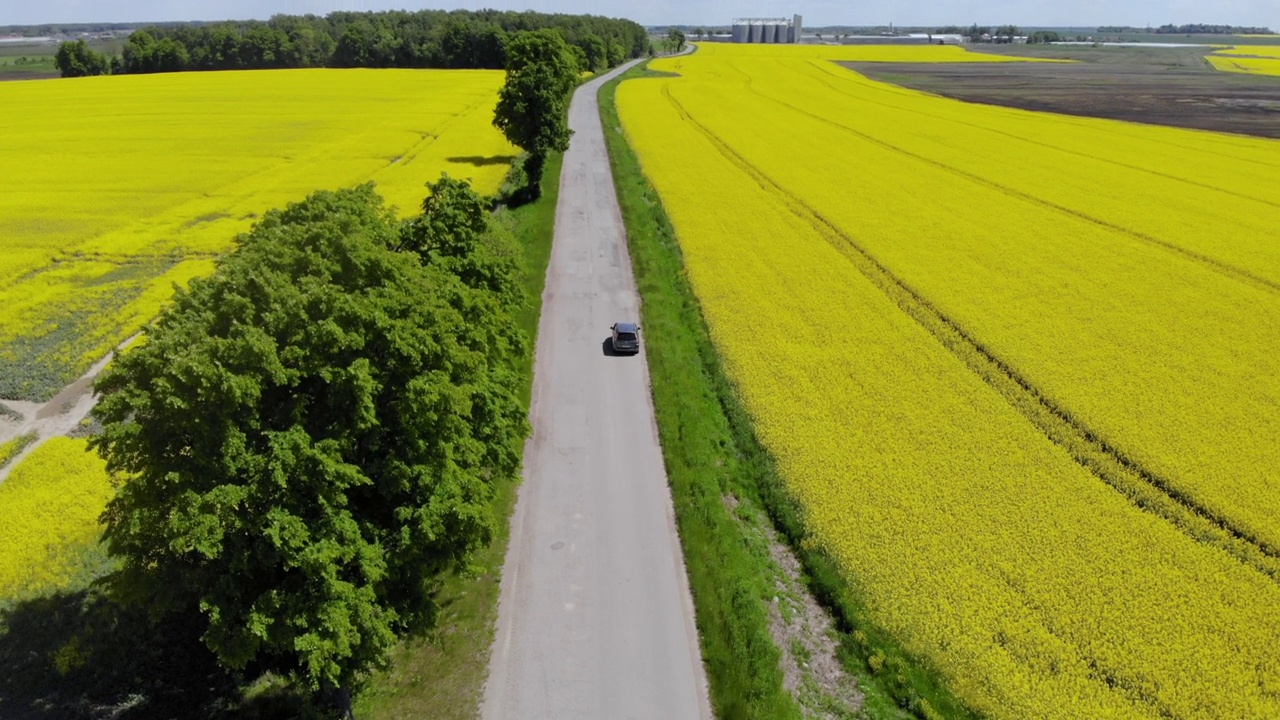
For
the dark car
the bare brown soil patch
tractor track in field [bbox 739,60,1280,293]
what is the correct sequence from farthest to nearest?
the bare brown soil patch < tractor track in field [bbox 739,60,1280,293] < the dark car

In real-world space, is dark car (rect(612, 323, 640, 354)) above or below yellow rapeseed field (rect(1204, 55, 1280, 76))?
below

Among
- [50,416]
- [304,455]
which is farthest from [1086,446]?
[50,416]

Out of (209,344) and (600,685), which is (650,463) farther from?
(209,344)

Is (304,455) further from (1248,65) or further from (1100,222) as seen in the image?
(1248,65)

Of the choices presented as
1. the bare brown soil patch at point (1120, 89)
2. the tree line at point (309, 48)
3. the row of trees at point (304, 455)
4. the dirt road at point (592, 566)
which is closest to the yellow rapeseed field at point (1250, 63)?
the bare brown soil patch at point (1120, 89)

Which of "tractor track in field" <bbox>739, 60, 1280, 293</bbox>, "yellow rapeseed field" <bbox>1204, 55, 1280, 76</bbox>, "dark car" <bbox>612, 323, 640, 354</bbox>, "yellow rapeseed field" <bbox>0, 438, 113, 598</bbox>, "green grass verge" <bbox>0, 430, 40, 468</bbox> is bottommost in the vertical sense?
"yellow rapeseed field" <bbox>0, 438, 113, 598</bbox>

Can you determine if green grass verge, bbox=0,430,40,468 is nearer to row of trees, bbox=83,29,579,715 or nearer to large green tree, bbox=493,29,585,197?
row of trees, bbox=83,29,579,715

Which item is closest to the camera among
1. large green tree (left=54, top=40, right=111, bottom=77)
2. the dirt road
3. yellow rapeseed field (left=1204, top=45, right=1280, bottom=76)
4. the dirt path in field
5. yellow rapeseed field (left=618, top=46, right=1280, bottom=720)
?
the dirt road

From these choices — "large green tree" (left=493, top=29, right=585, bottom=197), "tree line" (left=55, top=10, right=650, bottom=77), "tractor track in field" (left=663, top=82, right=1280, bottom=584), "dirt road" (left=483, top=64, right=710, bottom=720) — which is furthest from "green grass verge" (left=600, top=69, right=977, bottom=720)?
"tree line" (left=55, top=10, right=650, bottom=77)
